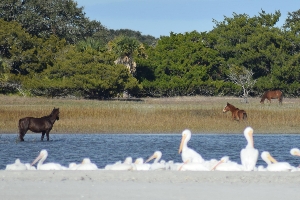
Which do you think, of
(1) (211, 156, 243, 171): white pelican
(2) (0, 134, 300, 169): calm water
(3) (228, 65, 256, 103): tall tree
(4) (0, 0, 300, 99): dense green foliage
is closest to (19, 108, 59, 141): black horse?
(2) (0, 134, 300, 169): calm water

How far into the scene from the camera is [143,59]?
204 feet

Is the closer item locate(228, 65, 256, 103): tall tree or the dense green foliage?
the dense green foliage

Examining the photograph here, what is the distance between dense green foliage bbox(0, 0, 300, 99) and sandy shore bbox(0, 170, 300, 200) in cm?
4056

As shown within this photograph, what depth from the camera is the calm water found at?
70.8 ft

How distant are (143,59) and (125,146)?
122ft

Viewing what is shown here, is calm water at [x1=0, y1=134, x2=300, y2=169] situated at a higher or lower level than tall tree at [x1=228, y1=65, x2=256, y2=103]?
lower

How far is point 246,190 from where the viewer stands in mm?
10875

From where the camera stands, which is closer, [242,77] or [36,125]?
[36,125]

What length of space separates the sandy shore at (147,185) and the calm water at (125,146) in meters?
6.80

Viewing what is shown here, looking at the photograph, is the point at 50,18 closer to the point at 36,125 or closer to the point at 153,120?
the point at 153,120

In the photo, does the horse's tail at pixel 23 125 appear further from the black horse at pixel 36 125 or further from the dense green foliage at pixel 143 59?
the dense green foliage at pixel 143 59

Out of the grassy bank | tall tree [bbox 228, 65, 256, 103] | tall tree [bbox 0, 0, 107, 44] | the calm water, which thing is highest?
tall tree [bbox 0, 0, 107, 44]

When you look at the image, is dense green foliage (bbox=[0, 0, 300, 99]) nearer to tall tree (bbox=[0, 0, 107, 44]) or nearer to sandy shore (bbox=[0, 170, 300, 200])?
tall tree (bbox=[0, 0, 107, 44])

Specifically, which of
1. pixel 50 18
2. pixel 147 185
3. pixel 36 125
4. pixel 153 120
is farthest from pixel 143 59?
pixel 147 185
